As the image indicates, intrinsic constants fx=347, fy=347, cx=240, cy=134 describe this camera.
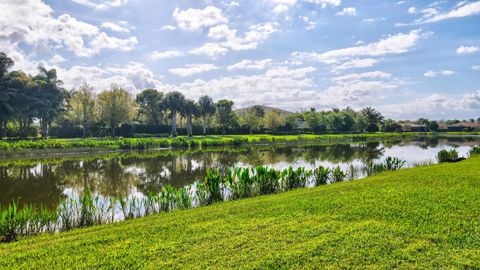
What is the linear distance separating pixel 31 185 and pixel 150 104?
58.3 m

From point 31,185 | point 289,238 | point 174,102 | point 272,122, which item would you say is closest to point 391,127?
point 272,122

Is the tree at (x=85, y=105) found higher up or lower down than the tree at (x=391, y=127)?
higher up

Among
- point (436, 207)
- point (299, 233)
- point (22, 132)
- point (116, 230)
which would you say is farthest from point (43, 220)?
point (22, 132)

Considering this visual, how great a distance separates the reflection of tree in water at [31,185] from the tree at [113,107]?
3402 centimetres

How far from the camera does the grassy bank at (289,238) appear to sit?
558cm

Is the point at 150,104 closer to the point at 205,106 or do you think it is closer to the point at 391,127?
the point at 205,106

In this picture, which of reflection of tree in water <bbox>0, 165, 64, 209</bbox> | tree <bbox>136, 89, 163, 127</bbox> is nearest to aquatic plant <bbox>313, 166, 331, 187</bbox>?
reflection of tree in water <bbox>0, 165, 64, 209</bbox>

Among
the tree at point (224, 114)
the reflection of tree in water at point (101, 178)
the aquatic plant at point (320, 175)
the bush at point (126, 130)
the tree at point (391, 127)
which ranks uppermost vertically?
the tree at point (224, 114)

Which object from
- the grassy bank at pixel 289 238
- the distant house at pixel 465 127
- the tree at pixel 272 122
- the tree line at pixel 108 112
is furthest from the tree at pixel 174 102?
the distant house at pixel 465 127

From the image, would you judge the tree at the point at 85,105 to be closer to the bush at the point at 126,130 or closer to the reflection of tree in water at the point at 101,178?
the bush at the point at 126,130

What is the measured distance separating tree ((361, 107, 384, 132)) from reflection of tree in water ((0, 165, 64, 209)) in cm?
9171

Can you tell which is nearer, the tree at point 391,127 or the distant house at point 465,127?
the tree at point 391,127

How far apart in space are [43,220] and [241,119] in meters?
75.1

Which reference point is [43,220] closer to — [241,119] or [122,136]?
[122,136]
